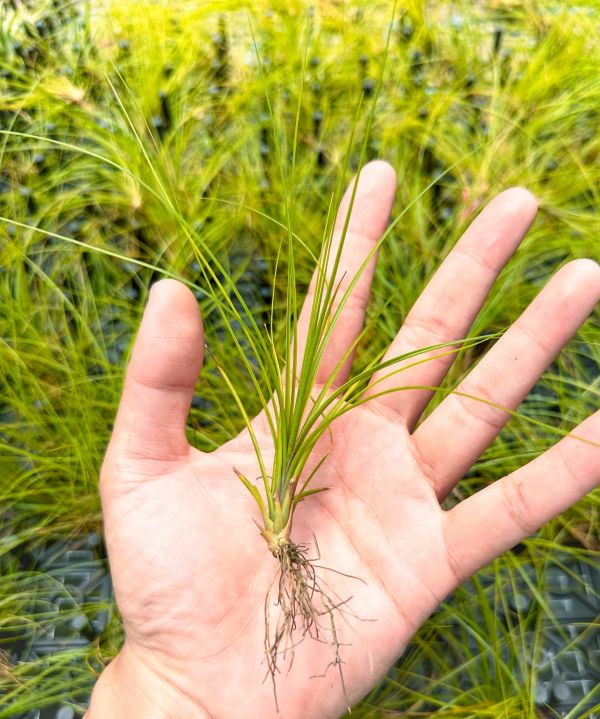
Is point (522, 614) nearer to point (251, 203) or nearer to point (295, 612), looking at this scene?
point (295, 612)

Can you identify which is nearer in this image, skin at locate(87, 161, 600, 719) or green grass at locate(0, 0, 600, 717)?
skin at locate(87, 161, 600, 719)

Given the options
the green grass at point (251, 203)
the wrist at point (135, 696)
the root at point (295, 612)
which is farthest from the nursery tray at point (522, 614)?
the root at point (295, 612)

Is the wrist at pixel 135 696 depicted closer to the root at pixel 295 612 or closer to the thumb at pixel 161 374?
the root at pixel 295 612

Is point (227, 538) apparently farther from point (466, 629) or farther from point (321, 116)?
point (321, 116)

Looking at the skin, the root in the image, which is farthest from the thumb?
the root

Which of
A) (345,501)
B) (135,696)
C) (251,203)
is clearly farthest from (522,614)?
(251,203)

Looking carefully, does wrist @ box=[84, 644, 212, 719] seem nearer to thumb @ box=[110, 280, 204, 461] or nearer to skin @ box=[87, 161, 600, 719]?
skin @ box=[87, 161, 600, 719]
